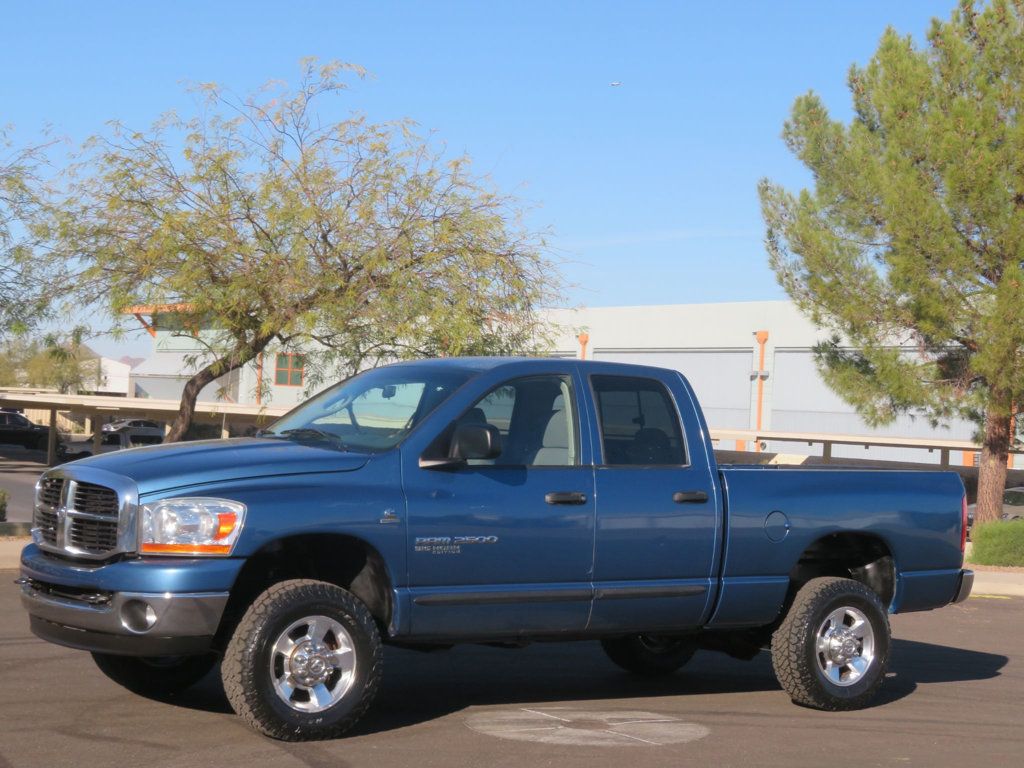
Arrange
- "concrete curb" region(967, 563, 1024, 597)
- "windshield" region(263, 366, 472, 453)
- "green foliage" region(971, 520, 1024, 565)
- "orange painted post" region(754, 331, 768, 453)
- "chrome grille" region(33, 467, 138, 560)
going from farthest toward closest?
"orange painted post" region(754, 331, 768, 453)
"green foliage" region(971, 520, 1024, 565)
"concrete curb" region(967, 563, 1024, 597)
"windshield" region(263, 366, 472, 453)
"chrome grille" region(33, 467, 138, 560)

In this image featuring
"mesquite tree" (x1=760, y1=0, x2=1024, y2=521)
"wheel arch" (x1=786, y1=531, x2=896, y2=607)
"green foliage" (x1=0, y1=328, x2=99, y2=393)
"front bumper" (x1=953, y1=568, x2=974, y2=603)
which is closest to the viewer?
"wheel arch" (x1=786, y1=531, x2=896, y2=607)

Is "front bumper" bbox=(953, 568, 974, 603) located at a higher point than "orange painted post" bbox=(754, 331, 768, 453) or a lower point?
lower

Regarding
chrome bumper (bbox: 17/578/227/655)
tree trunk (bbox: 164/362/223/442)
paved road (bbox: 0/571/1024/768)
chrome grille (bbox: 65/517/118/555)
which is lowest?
paved road (bbox: 0/571/1024/768)

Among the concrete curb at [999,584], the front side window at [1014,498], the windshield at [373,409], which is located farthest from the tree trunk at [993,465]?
the windshield at [373,409]

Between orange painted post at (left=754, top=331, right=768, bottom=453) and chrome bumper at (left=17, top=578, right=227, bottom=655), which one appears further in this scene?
orange painted post at (left=754, top=331, right=768, bottom=453)

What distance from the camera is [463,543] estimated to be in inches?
277

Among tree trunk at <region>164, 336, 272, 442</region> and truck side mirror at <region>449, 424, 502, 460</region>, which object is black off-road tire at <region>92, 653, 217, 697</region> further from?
tree trunk at <region>164, 336, 272, 442</region>

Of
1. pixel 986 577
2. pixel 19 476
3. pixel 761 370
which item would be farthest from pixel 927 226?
pixel 19 476

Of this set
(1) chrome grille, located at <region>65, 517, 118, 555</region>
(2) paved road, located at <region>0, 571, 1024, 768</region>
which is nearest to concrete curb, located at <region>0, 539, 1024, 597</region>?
(2) paved road, located at <region>0, 571, 1024, 768</region>

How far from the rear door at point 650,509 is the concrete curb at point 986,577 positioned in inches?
351

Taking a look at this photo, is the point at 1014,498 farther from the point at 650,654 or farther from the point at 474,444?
the point at 474,444

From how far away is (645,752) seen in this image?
6.77m

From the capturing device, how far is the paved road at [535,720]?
21.2 feet

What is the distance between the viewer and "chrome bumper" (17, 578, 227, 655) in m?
6.29
